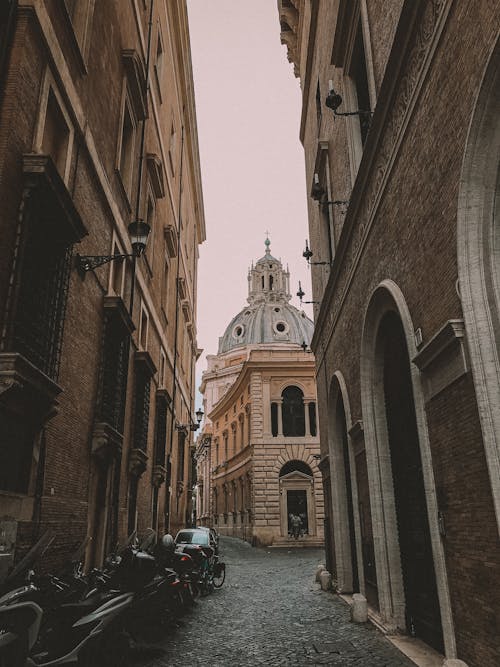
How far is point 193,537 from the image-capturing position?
51.3ft

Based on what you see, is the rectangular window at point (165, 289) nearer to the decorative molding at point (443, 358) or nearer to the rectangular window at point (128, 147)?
the rectangular window at point (128, 147)

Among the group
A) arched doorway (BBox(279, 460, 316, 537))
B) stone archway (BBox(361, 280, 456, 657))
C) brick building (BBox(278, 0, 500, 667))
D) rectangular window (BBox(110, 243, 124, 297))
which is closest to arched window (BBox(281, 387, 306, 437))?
arched doorway (BBox(279, 460, 316, 537))

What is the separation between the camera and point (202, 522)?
6700cm

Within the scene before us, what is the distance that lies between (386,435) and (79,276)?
562cm

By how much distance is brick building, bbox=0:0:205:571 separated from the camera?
21.2 ft

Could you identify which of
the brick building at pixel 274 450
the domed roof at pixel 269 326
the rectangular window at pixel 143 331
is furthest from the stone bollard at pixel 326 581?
the domed roof at pixel 269 326

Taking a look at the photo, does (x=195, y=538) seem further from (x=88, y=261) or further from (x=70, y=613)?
(x=70, y=613)

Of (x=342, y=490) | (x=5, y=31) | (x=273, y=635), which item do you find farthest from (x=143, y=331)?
(x=5, y=31)

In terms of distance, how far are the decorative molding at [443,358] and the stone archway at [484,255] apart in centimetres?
18

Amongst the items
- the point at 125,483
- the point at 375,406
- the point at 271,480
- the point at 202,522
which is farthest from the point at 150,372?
the point at 202,522

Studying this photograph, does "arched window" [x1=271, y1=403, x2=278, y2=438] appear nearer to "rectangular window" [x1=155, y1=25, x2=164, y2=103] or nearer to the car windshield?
the car windshield

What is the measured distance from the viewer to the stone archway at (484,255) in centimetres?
458

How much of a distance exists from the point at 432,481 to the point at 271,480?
95.7ft

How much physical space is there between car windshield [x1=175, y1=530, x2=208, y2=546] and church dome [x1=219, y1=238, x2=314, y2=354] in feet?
202
